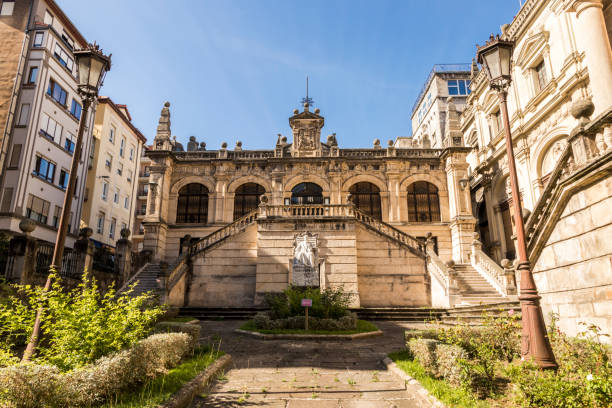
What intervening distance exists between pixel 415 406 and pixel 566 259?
5.30 meters

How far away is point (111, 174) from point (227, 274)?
69.0 feet

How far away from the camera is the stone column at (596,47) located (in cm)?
1662

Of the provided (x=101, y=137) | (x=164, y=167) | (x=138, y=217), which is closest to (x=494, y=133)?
(x=164, y=167)

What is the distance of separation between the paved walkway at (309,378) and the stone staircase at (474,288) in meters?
7.70

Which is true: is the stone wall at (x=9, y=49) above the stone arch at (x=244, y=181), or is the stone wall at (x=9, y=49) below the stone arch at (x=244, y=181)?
above

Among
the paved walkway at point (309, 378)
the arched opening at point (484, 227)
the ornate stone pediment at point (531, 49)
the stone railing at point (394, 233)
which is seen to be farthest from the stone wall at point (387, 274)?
the ornate stone pediment at point (531, 49)

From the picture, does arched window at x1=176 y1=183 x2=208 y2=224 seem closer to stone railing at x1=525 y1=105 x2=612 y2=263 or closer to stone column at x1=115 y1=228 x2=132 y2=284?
stone column at x1=115 y1=228 x2=132 y2=284

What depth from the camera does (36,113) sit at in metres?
25.6

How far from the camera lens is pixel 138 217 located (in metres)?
45.9

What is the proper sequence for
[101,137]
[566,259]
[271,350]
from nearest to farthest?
1. [566,259]
2. [271,350]
3. [101,137]

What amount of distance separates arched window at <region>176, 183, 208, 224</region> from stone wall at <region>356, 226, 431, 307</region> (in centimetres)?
1204

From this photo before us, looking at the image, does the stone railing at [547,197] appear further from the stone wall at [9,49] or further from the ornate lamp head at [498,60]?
the stone wall at [9,49]

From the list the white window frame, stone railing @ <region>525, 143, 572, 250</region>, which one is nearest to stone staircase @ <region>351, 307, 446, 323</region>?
stone railing @ <region>525, 143, 572, 250</region>

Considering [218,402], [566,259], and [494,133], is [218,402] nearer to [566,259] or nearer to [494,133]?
[566,259]
